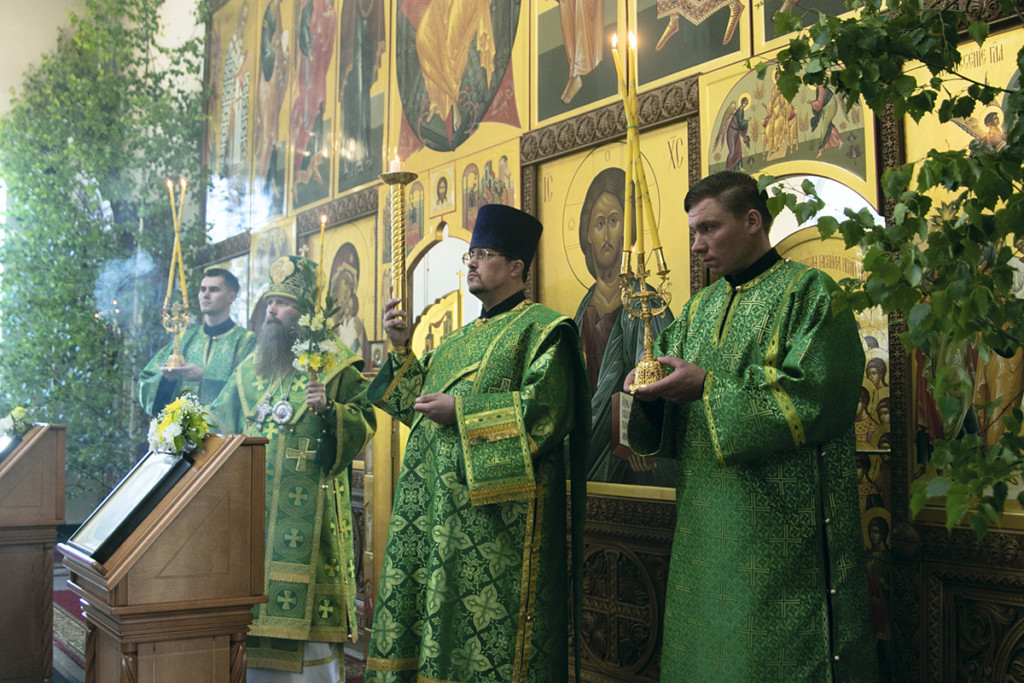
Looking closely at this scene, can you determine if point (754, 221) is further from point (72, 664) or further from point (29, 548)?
point (72, 664)

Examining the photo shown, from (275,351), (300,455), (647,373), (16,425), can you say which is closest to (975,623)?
(647,373)

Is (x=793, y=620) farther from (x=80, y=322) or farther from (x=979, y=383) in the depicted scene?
(x=80, y=322)

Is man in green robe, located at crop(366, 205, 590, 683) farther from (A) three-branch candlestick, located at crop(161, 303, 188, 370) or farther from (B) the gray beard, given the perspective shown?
(A) three-branch candlestick, located at crop(161, 303, 188, 370)

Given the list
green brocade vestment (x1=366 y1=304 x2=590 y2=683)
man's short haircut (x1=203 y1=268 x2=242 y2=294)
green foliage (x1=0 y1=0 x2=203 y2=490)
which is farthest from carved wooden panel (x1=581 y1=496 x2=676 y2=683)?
green foliage (x1=0 y1=0 x2=203 y2=490)

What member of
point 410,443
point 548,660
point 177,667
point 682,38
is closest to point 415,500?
point 410,443

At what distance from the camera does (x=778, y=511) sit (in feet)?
9.11

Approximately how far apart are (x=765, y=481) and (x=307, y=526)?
8.72 feet

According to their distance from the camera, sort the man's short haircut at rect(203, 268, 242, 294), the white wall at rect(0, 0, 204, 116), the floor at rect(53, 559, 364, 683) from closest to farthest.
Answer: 1. the floor at rect(53, 559, 364, 683)
2. the man's short haircut at rect(203, 268, 242, 294)
3. the white wall at rect(0, 0, 204, 116)

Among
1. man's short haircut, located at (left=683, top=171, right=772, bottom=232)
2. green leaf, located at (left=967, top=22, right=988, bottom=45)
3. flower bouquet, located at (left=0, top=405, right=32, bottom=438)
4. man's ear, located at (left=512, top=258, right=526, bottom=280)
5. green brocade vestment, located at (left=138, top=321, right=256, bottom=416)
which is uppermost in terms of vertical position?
man's short haircut, located at (left=683, top=171, right=772, bottom=232)

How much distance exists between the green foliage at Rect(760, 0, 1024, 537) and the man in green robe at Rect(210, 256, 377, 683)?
3.32 metres

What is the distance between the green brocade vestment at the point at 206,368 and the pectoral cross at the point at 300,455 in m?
1.26

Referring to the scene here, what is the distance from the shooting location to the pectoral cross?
4785 millimetres

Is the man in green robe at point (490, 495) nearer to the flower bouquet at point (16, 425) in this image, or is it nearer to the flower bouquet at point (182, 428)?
the flower bouquet at point (182, 428)

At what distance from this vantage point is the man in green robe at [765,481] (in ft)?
8.80
